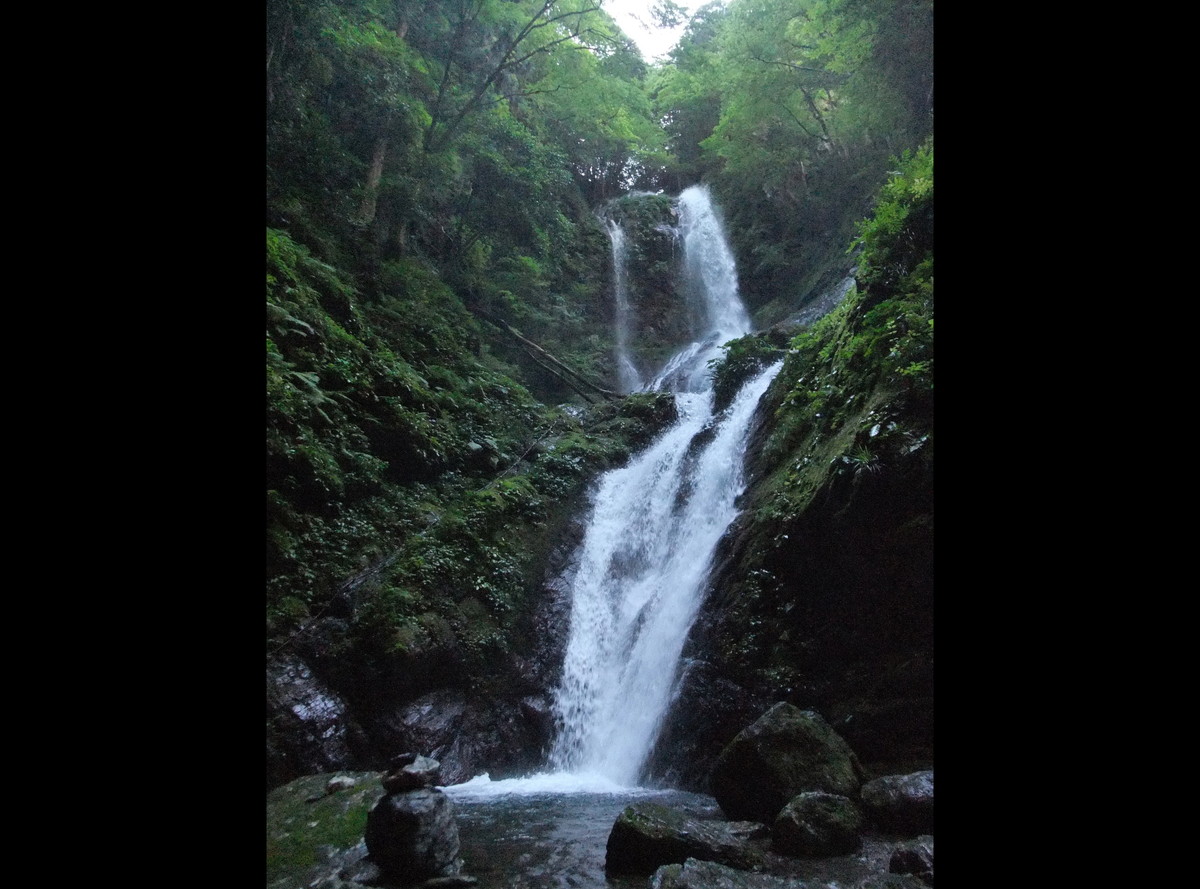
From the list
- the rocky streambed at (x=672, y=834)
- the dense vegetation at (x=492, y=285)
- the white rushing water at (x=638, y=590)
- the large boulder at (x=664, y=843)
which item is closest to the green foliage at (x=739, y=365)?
the dense vegetation at (x=492, y=285)

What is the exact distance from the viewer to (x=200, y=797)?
3.10 feet

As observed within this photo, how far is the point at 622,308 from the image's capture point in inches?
846

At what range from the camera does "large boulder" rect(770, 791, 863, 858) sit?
171 inches

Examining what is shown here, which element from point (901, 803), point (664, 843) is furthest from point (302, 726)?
point (901, 803)

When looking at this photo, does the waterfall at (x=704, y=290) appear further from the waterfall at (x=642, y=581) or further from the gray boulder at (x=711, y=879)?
the gray boulder at (x=711, y=879)

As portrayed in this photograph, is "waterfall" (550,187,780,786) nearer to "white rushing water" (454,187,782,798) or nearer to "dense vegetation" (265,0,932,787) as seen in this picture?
"white rushing water" (454,187,782,798)

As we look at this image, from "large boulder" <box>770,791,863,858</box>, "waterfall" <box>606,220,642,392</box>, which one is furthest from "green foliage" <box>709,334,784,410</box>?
"large boulder" <box>770,791,863,858</box>

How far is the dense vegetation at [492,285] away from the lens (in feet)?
25.8

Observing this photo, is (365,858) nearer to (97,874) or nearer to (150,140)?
(97,874)

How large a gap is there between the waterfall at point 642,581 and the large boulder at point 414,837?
3582mm

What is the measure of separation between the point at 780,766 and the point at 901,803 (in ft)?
2.88

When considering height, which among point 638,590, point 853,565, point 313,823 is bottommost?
point 313,823

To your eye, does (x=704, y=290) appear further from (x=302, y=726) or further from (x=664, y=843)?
(x=664, y=843)

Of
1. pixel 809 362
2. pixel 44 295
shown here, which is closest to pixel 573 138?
pixel 809 362
